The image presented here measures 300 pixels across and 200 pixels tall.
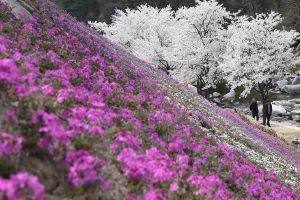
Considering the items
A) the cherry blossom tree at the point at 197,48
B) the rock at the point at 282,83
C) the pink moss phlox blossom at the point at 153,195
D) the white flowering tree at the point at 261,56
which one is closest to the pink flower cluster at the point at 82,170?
the pink moss phlox blossom at the point at 153,195

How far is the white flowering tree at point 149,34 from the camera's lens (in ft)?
206

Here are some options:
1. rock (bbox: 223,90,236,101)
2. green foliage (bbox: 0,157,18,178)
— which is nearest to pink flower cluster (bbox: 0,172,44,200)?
green foliage (bbox: 0,157,18,178)

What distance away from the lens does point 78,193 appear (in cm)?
470

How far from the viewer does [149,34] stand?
74000 mm

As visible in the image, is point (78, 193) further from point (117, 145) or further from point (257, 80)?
point (257, 80)

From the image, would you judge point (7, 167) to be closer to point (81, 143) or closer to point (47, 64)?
point (81, 143)

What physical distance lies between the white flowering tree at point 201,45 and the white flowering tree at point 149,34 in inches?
120

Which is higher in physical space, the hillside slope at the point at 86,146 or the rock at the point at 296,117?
the hillside slope at the point at 86,146

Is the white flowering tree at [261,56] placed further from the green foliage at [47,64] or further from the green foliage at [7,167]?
the green foliage at [7,167]

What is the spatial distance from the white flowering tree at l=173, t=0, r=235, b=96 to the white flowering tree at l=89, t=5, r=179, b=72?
3059 millimetres

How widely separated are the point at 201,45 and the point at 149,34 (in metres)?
20.8

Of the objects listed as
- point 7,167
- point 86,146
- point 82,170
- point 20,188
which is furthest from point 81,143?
point 20,188

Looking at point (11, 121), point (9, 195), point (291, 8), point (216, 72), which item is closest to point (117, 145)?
point (11, 121)

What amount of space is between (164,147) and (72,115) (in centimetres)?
237
